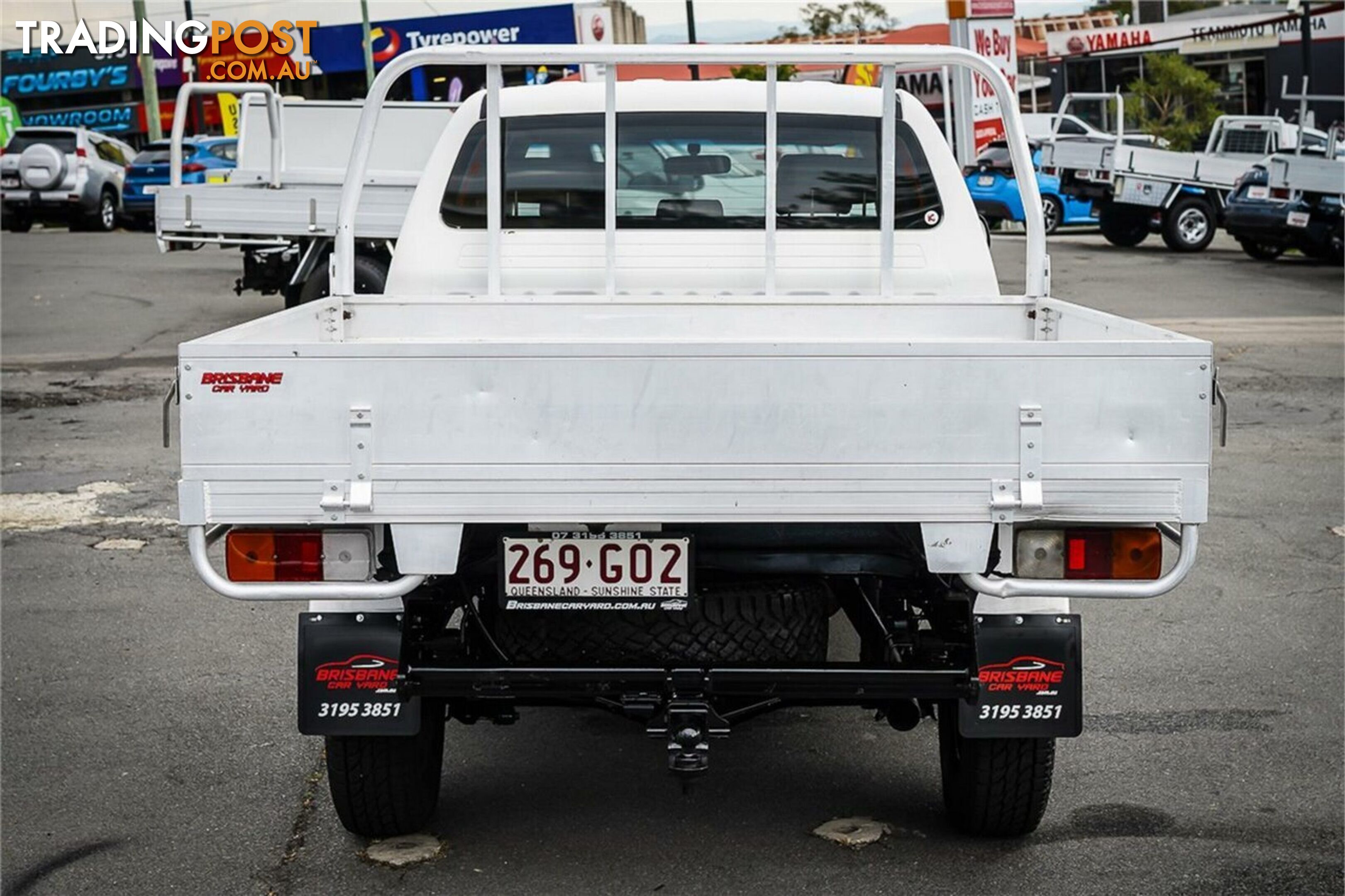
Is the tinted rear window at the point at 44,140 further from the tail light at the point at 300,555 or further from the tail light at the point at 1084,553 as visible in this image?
the tail light at the point at 1084,553

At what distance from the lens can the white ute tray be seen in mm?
3400

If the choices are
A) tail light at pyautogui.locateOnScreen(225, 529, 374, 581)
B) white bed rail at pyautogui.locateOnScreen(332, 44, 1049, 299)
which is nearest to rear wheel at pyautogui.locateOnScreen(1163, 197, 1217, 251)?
white bed rail at pyautogui.locateOnScreen(332, 44, 1049, 299)

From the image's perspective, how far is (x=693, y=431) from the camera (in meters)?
3.45

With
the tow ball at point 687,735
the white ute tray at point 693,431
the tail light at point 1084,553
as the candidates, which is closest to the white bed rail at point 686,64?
the white ute tray at point 693,431

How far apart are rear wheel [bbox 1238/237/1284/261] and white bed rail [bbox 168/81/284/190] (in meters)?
13.3

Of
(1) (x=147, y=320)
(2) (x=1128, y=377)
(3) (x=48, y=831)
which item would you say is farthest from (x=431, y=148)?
(2) (x=1128, y=377)

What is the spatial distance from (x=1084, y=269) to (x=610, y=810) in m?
17.8

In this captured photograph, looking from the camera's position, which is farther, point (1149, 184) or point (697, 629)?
point (1149, 184)

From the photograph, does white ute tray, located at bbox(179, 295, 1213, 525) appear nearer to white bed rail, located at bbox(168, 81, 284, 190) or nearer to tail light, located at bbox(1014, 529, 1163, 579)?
tail light, located at bbox(1014, 529, 1163, 579)

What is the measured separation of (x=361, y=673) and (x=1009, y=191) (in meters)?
21.4

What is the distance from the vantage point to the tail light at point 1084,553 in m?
3.59

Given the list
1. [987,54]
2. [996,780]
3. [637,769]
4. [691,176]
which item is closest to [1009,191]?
[987,54]

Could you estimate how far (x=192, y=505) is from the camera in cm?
345

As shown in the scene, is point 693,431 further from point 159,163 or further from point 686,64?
point 159,163
